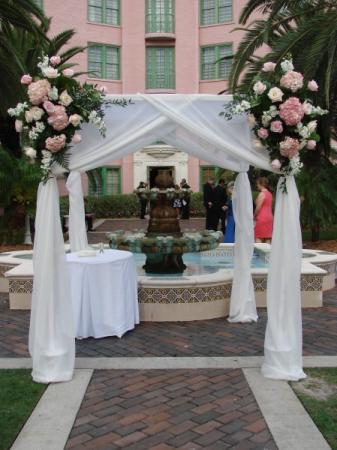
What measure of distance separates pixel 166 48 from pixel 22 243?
1893 cm

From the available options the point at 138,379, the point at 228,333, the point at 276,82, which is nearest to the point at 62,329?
the point at 138,379

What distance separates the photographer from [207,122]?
6406mm

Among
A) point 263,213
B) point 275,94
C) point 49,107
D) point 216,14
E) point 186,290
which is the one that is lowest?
point 186,290

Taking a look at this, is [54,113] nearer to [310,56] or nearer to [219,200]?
[310,56]

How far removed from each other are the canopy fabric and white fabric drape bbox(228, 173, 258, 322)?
805mm

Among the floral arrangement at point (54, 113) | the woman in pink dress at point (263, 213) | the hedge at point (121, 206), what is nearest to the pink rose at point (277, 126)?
the floral arrangement at point (54, 113)

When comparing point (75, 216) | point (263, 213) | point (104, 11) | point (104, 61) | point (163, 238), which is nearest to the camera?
point (163, 238)

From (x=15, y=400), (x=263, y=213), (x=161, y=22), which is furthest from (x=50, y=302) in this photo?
(x=161, y=22)

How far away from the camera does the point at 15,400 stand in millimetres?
5125

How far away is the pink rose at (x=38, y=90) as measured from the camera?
5.61 m

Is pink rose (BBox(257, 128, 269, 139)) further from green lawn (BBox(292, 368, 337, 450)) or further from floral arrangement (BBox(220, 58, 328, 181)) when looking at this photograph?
green lawn (BBox(292, 368, 337, 450))

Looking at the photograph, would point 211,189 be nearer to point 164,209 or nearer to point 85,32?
point 164,209

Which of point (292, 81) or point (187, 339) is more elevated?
point (292, 81)

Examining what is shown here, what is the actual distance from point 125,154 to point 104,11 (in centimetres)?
2599
